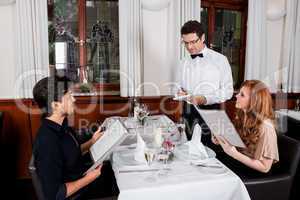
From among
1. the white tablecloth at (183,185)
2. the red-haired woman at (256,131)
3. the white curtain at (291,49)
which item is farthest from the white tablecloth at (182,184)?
the white curtain at (291,49)

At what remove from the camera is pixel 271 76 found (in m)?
4.20

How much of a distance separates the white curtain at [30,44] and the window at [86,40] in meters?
0.20

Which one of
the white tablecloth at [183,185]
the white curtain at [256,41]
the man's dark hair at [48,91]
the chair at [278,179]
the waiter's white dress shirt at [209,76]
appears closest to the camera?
the white tablecloth at [183,185]

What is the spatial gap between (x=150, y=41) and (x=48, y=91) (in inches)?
81.5

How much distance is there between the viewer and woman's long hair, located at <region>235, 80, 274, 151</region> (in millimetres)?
1957

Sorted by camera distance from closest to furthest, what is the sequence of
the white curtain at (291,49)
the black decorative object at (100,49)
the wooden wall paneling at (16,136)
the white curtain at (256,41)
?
the wooden wall paneling at (16,136) → the black decorative object at (100,49) → the white curtain at (256,41) → the white curtain at (291,49)

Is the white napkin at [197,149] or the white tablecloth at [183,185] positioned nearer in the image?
the white tablecloth at [183,185]

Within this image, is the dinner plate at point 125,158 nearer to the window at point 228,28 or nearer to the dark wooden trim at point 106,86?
the dark wooden trim at point 106,86

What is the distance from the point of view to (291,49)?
4.15 m

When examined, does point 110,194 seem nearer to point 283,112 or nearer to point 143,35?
point 143,35

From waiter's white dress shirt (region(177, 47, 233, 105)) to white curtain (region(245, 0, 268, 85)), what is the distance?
1.30 m

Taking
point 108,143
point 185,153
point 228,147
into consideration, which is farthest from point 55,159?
point 228,147

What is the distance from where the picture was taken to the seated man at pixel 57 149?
4.96 ft

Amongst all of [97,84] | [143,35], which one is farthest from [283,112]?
[97,84]
